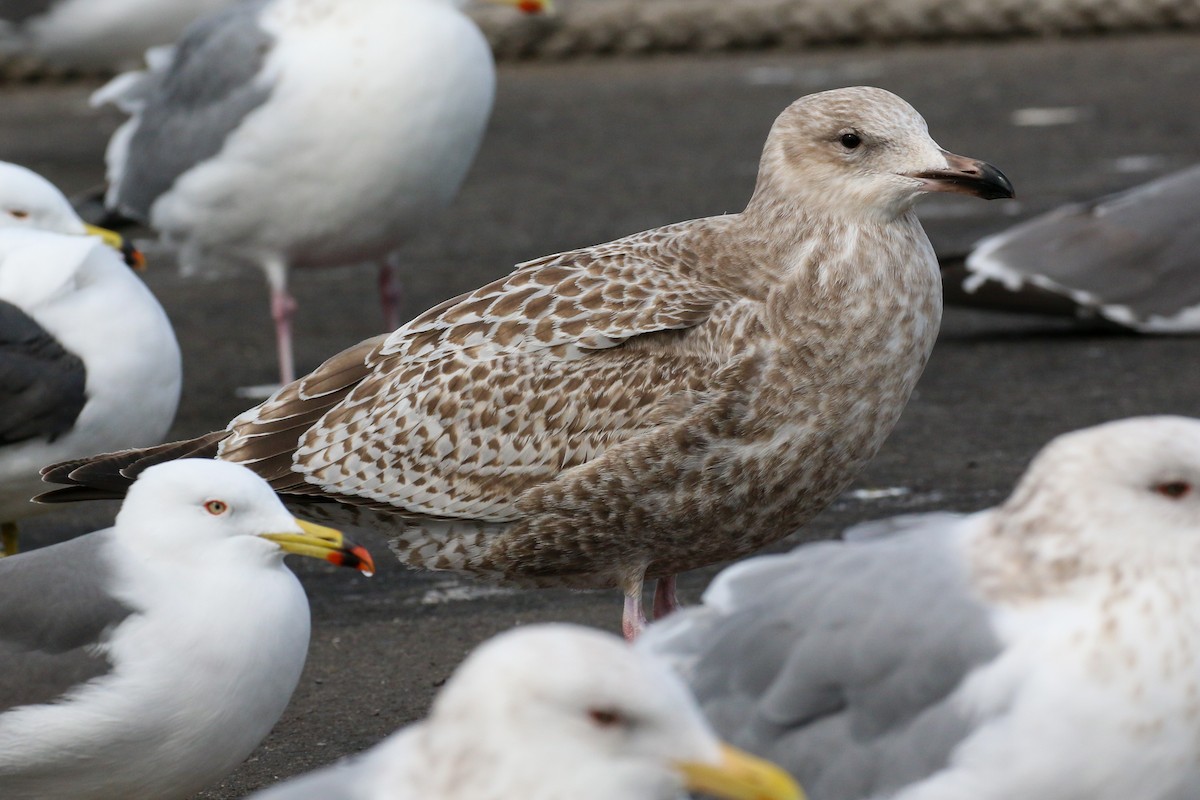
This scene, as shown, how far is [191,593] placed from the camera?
343cm

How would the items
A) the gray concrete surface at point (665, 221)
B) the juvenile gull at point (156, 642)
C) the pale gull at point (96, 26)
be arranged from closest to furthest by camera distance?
the juvenile gull at point (156, 642), the gray concrete surface at point (665, 221), the pale gull at point (96, 26)

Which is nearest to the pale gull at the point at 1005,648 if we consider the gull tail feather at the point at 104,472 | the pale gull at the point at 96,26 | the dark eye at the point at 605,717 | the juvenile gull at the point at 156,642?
the dark eye at the point at 605,717

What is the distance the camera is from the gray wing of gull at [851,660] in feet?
8.98

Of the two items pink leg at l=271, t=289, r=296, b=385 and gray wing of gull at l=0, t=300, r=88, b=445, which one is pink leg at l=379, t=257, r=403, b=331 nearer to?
pink leg at l=271, t=289, r=296, b=385

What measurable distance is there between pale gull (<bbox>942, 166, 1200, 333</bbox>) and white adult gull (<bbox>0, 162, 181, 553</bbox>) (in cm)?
347

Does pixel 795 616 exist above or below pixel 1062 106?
above

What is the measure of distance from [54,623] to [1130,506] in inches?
73.8

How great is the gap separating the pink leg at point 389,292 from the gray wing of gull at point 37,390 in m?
2.49

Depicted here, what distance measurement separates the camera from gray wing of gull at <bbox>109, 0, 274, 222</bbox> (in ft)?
22.1

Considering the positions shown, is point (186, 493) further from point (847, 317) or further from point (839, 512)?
point (839, 512)

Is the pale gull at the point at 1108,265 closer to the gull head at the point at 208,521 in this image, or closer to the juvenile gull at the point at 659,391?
the juvenile gull at the point at 659,391

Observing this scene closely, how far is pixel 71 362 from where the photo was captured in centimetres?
476

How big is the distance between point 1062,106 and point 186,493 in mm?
9193

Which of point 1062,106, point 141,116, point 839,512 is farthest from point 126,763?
point 1062,106
